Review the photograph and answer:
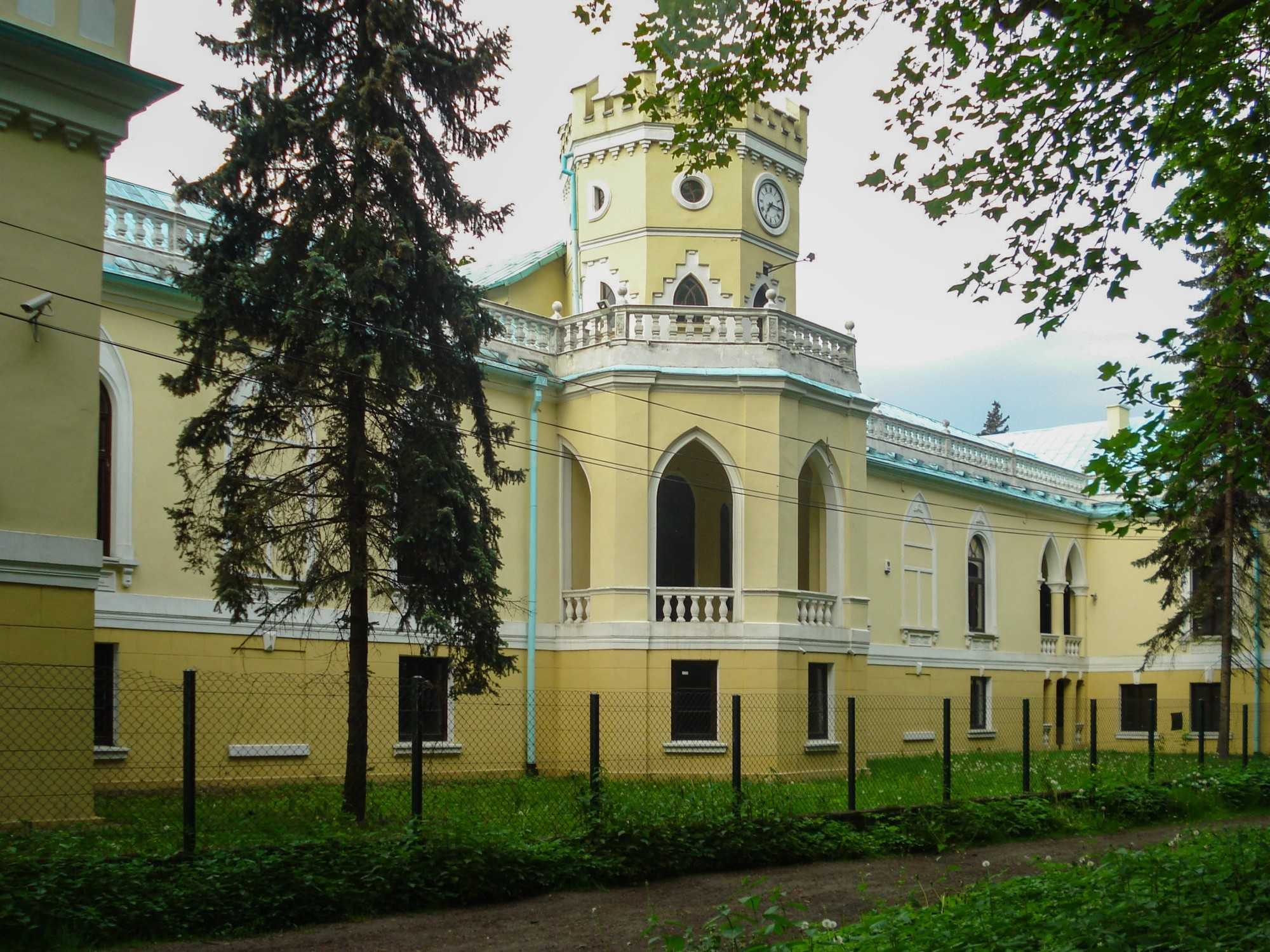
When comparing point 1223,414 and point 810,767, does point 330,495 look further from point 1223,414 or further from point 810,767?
point 810,767

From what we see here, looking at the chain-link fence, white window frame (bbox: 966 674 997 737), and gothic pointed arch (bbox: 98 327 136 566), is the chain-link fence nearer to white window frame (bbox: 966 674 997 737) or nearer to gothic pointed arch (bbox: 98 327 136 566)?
gothic pointed arch (bbox: 98 327 136 566)

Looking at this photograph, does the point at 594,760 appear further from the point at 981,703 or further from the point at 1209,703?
Answer: the point at 1209,703

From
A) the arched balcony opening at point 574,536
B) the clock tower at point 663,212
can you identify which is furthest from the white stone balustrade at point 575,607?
the clock tower at point 663,212

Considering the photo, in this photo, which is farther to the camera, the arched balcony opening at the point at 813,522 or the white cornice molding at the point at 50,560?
the arched balcony opening at the point at 813,522

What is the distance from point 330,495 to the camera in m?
14.7

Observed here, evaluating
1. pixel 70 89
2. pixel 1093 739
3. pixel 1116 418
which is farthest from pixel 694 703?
pixel 1116 418

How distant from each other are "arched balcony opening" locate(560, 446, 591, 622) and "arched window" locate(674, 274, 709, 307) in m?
3.95

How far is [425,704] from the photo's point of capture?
2311 centimetres

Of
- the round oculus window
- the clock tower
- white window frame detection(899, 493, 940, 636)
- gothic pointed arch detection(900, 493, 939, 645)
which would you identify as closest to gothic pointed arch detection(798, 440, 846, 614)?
the clock tower

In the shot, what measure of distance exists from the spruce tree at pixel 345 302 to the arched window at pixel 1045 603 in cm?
2802

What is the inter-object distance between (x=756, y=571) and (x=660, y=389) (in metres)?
3.73

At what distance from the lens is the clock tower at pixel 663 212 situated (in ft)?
88.6

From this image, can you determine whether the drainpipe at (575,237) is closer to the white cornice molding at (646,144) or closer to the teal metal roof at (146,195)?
the white cornice molding at (646,144)

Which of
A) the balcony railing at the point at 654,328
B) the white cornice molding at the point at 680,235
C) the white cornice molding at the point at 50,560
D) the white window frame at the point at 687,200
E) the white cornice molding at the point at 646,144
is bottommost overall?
the white cornice molding at the point at 50,560
